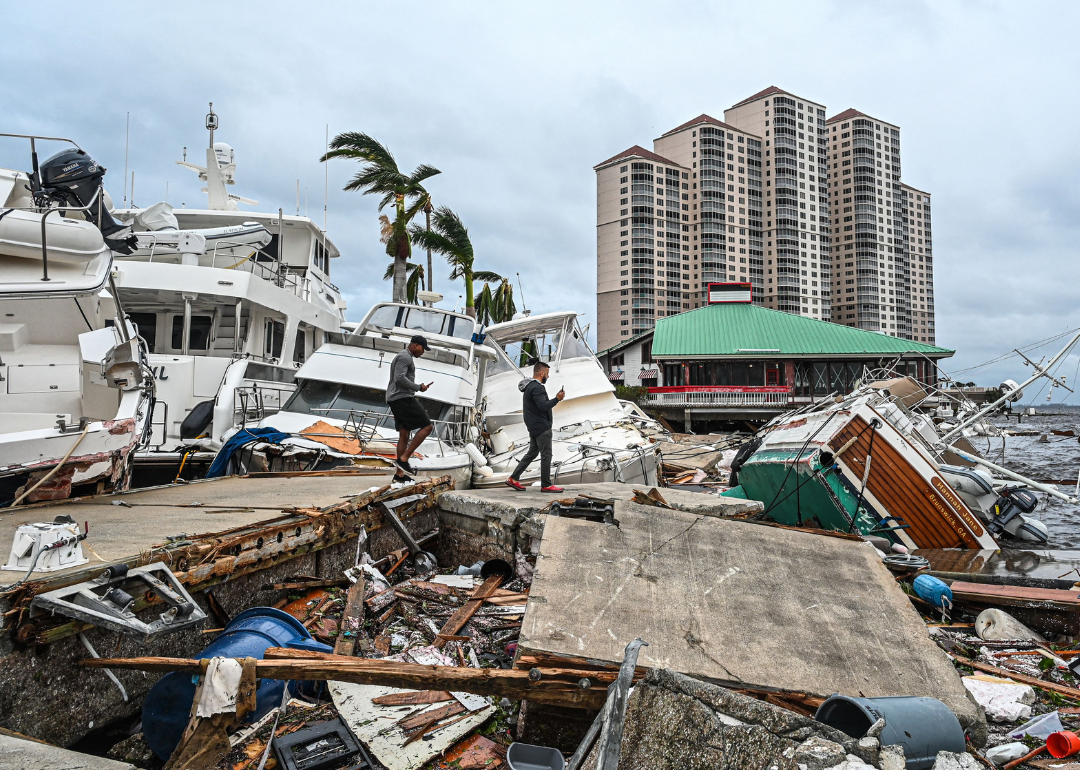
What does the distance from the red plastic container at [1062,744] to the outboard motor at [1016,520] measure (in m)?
9.30

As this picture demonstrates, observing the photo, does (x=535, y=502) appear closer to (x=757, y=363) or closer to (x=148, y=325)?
(x=148, y=325)

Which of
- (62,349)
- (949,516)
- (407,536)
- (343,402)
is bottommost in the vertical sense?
(949,516)

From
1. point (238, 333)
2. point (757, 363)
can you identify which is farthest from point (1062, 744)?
point (757, 363)

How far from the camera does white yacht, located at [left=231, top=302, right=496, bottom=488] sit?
29.2ft

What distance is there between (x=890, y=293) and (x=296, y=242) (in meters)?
91.8

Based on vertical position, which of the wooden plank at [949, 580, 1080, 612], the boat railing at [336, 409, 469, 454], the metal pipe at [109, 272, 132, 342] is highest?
the metal pipe at [109, 272, 132, 342]

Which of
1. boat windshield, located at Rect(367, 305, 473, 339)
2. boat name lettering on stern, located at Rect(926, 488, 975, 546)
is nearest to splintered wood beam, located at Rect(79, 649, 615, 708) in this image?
boat name lettering on stern, located at Rect(926, 488, 975, 546)

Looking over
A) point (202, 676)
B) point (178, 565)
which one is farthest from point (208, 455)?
point (202, 676)

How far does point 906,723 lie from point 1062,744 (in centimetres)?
126

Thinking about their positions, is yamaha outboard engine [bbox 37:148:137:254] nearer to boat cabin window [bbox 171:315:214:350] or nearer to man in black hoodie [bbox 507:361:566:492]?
man in black hoodie [bbox 507:361:566:492]

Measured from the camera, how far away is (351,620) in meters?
4.47

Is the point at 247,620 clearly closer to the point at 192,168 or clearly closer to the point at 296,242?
the point at 296,242

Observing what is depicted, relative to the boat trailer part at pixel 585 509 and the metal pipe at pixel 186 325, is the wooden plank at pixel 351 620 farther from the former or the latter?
the metal pipe at pixel 186 325

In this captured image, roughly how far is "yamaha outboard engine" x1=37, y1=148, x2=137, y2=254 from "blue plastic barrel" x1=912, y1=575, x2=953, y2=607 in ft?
30.7
